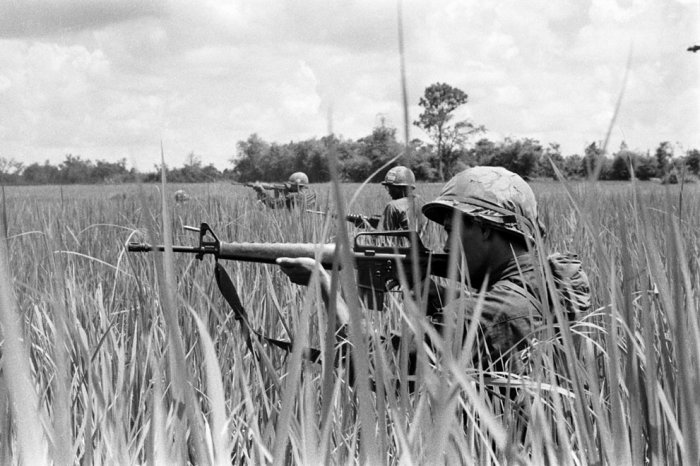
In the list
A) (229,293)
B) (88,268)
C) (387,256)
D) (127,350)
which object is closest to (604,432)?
(387,256)

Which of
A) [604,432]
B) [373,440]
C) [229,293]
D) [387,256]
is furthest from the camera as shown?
[229,293]

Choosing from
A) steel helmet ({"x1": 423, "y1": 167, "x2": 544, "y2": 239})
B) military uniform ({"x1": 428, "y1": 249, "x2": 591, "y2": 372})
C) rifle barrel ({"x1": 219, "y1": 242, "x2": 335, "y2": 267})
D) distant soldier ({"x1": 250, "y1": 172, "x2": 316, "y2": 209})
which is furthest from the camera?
distant soldier ({"x1": 250, "y1": 172, "x2": 316, "y2": 209})

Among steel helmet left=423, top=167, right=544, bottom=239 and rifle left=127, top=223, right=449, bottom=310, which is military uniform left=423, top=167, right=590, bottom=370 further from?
rifle left=127, top=223, right=449, bottom=310

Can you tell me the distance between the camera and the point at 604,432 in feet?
2.24

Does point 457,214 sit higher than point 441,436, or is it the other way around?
point 457,214

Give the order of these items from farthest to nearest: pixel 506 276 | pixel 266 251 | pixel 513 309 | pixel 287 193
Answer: pixel 287 193 < pixel 266 251 < pixel 506 276 < pixel 513 309

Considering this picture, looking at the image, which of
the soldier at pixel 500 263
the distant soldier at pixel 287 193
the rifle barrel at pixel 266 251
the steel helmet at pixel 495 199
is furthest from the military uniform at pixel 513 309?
the distant soldier at pixel 287 193

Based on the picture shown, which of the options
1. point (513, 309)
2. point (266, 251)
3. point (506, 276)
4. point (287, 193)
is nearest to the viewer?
point (513, 309)

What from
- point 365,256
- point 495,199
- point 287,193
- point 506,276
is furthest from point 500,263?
point 287,193

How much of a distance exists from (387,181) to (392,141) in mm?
4506

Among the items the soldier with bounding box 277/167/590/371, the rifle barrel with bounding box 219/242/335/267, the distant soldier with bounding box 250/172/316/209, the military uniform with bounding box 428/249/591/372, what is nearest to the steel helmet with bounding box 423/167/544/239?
the soldier with bounding box 277/167/590/371

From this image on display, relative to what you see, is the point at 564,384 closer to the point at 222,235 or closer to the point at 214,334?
the point at 214,334

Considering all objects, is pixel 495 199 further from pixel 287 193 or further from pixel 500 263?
pixel 287 193

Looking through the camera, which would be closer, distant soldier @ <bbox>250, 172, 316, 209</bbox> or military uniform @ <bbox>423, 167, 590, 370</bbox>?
military uniform @ <bbox>423, 167, 590, 370</bbox>
